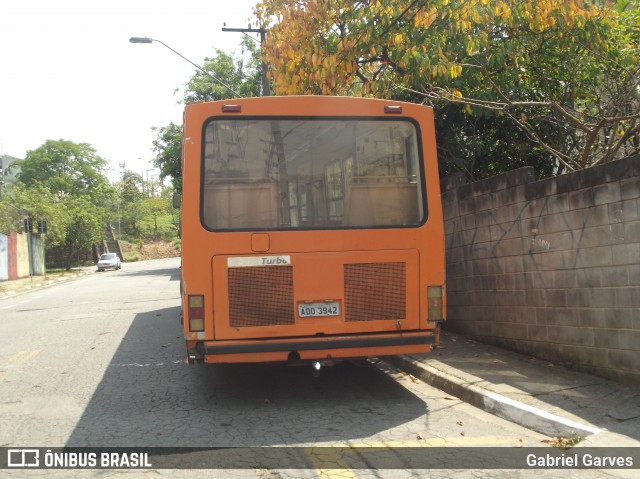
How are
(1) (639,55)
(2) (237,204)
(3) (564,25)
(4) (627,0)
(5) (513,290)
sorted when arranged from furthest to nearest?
1. (4) (627,0)
2. (1) (639,55)
3. (3) (564,25)
4. (5) (513,290)
5. (2) (237,204)

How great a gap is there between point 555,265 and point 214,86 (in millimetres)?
23788

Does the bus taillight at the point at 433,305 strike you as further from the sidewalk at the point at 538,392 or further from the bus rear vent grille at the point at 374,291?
the sidewalk at the point at 538,392

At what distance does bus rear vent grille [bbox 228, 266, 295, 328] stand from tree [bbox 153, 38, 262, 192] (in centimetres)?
2175

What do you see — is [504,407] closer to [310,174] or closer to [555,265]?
[555,265]

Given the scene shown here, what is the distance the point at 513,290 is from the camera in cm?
720

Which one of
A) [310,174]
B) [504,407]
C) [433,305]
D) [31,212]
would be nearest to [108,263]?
[31,212]

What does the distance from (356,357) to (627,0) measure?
7.62 metres

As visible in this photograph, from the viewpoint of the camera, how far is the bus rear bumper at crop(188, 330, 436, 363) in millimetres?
5348

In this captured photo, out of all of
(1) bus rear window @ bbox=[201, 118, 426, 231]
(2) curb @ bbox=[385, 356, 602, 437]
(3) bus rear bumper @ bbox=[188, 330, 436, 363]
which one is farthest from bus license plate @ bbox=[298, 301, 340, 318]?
(2) curb @ bbox=[385, 356, 602, 437]

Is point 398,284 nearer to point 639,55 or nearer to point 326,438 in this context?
point 326,438

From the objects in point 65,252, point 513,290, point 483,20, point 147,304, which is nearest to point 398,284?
point 513,290

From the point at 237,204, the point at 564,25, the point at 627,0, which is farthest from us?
the point at 627,0

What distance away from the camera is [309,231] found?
5578 mm

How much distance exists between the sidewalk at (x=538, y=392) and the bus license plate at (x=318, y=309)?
5.22 ft
